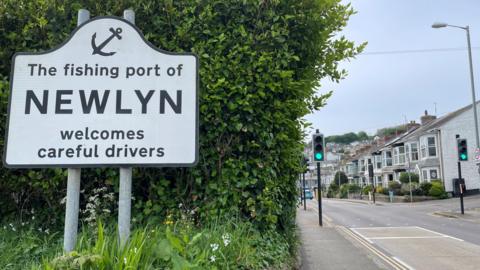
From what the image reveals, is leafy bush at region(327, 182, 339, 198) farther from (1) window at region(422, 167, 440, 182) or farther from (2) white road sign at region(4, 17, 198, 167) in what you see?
(2) white road sign at region(4, 17, 198, 167)

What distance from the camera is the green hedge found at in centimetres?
394

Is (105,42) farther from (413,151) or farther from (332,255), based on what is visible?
(413,151)

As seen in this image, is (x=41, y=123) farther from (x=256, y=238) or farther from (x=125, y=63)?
(x=256, y=238)

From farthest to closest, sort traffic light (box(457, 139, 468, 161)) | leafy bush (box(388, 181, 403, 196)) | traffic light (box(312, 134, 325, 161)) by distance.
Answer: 1. leafy bush (box(388, 181, 403, 196))
2. traffic light (box(457, 139, 468, 161))
3. traffic light (box(312, 134, 325, 161))

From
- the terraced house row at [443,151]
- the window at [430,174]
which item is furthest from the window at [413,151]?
the window at [430,174]

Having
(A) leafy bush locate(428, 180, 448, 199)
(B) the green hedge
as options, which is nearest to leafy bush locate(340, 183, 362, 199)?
(A) leafy bush locate(428, 180, 448, 199)

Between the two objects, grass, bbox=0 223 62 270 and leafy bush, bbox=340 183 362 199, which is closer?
grass, bbox=0 223 62 270

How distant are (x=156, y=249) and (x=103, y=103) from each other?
110 centimetres

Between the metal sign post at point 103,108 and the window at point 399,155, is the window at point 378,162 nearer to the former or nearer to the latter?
the window at point 399,155

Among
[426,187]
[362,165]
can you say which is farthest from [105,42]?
[362,165]

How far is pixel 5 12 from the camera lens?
4.25 metres

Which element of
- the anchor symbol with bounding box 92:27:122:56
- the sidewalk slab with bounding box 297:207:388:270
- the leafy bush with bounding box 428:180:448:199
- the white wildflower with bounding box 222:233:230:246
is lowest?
the sidewalk slab with bounding box 297:207:388:270

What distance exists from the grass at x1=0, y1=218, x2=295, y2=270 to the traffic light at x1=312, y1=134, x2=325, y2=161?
10370 millimetres

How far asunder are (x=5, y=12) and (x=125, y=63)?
8.15 ft
